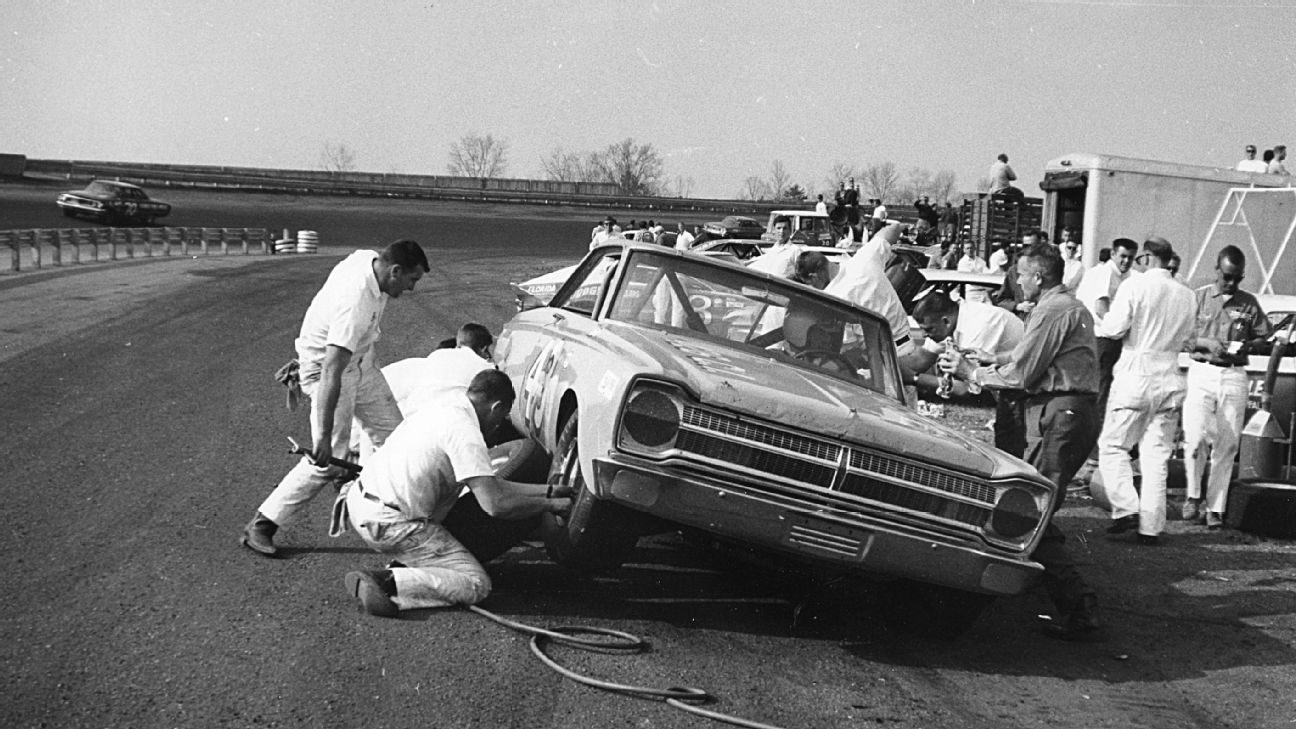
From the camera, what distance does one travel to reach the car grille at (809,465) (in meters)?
5.16

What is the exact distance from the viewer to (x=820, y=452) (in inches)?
205

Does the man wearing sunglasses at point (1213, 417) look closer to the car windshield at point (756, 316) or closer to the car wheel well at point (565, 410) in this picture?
the car windshield at point (756, 316)

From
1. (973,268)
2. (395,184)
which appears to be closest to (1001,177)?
(973,268)

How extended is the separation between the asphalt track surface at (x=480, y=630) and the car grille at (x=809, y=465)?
684mm

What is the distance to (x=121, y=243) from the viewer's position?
2911 cm

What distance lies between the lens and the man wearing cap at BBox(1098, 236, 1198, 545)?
7.81m

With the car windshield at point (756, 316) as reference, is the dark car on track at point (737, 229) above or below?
below

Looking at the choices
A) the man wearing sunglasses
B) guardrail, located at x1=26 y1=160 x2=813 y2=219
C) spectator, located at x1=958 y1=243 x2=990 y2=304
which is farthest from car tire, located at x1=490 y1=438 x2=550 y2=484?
guardrail, located at x1=26 y1=160 x2=813 y2=219

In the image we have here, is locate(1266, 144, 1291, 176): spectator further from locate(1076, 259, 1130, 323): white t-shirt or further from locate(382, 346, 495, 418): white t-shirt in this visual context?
locate(382, 346, 495, 418): white t-shirt

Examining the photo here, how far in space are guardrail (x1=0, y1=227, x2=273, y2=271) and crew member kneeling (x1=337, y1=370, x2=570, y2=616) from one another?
19255 millimetres

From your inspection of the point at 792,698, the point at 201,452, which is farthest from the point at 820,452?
the point at 201,452

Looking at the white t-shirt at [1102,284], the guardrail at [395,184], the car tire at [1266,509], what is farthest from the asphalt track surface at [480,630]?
the guardrail at [395,184]

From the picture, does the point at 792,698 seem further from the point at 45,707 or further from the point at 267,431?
the point at 267,431

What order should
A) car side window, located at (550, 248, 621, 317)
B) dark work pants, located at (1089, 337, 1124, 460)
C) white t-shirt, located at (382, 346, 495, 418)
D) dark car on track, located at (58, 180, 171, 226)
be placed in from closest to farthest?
white t-shirt, located at (382, 346, 495, 418) < car side window, located at (550, 248, 621, 317) < dark work pants, located at (1089, 337, 1124, 460) < dark car on track, located at (58, 180, 171, 226)
